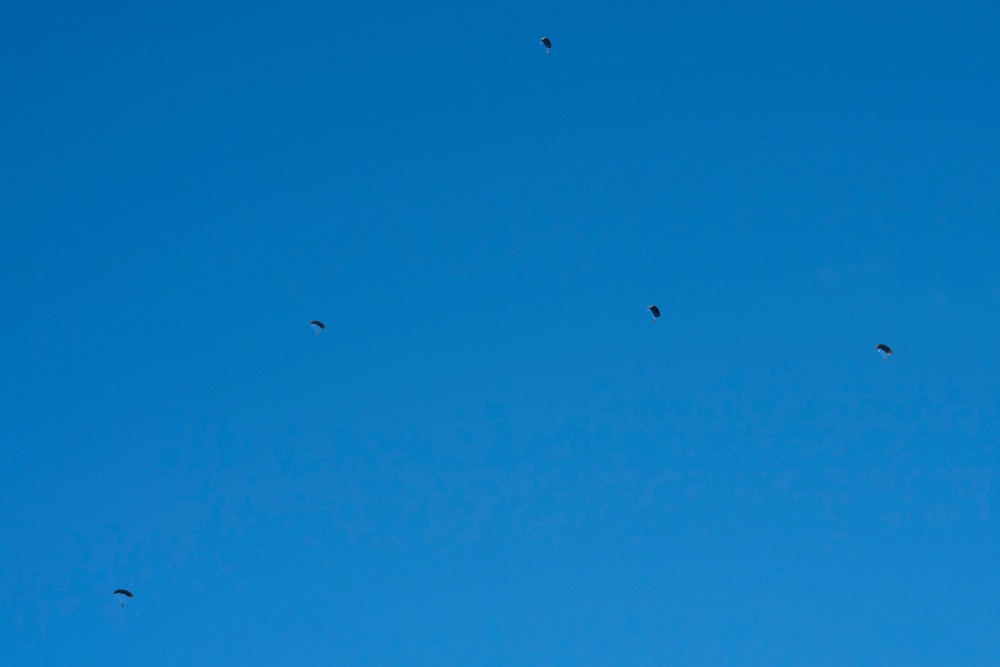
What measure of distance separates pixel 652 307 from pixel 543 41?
12.9 m

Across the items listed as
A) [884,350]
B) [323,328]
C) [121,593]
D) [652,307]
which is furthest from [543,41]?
[121,593]

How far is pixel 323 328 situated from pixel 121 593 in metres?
14.0

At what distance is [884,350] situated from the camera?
44.5 m

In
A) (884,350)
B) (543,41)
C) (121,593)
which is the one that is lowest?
(121,593)

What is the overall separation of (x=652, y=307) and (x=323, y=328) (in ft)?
49.4

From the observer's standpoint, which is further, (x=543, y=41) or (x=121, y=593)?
(x=543, y=41)

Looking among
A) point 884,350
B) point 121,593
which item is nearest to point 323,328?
point 121,593

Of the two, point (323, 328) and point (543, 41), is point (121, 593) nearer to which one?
point (323, 328)

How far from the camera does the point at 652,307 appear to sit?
144 ft

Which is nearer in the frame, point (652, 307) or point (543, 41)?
point (652, 307)

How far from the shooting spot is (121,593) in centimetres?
4359

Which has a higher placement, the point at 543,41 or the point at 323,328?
the point at 543,41

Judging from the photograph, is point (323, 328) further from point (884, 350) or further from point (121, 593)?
point (884, 350)

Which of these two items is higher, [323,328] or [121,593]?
[323,328]
